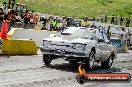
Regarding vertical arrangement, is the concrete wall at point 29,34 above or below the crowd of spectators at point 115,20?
above

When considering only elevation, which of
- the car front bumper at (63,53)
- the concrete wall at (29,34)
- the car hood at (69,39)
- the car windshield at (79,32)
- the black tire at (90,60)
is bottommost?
the concrete wall at (29,34)

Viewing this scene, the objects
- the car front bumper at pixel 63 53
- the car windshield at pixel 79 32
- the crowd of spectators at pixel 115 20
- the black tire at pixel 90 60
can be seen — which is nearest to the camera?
the car front bumper at pixel 63 53

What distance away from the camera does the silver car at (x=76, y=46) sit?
14.0 metres

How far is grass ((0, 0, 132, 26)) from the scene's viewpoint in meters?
53.0

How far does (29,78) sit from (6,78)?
2.39ft

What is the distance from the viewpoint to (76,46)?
1402 cm

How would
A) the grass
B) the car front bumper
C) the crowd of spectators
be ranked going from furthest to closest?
1. the grass
2. the crowd of spectators
3. the car front bumper

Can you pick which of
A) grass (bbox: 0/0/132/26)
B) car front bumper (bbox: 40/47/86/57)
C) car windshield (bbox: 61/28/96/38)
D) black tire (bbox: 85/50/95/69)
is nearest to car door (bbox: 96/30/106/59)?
car windshield (bbox: 61/28/96/38)

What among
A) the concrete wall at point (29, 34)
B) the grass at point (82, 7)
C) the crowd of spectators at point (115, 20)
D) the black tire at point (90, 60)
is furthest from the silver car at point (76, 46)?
the grass at point (82, 7)

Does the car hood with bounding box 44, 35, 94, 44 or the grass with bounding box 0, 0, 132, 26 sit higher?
the car hood with bounding box 44, 35, 94, 44

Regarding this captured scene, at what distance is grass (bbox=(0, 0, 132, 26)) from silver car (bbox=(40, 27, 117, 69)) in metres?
36.3

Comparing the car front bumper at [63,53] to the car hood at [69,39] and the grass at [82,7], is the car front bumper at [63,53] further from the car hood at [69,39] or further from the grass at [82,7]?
the grass at [82,7]

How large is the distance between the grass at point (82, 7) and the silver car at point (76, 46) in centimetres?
3630

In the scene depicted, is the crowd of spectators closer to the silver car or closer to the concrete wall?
the concrete wall
